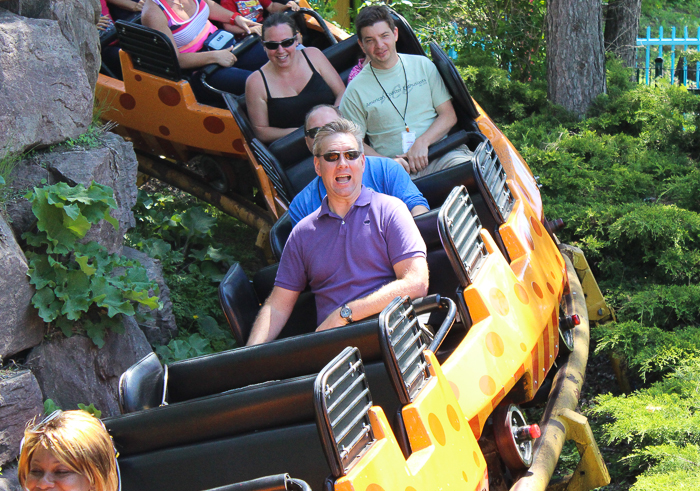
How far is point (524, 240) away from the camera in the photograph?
2.86 metres

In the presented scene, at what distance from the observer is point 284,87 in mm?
4355

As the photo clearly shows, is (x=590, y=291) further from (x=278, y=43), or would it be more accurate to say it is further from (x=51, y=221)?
(x=51, y=221)

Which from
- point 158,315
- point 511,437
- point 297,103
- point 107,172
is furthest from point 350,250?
point 297,103

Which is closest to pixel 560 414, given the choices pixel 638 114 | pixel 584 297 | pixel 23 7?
pixel 584 297

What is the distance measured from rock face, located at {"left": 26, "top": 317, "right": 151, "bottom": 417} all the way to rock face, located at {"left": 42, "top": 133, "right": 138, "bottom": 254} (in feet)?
1.33

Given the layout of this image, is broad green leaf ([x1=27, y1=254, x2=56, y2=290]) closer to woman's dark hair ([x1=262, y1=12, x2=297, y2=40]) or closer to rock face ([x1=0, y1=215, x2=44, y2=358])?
rock face ([x1=0, y1=215, x2=44, y2=358])

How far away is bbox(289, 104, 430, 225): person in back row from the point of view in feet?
9.85

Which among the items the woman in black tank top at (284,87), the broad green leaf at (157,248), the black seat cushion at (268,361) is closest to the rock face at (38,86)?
the woman in black tank top at (284,87)

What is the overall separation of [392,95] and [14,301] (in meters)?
2.02

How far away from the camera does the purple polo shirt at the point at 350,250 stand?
265cm

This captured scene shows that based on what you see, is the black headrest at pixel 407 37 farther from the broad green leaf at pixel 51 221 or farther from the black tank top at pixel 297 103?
the broad green leaf at pixel 51 221

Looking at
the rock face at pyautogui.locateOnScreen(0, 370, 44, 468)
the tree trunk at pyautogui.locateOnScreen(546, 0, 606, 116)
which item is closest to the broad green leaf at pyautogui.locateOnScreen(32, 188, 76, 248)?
the rock face at pyautogui.locateOnScreen(0, 370, 44, 468)

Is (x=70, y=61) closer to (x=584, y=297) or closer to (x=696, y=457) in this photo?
(x=584, y=297)

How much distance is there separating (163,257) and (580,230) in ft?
7.97
